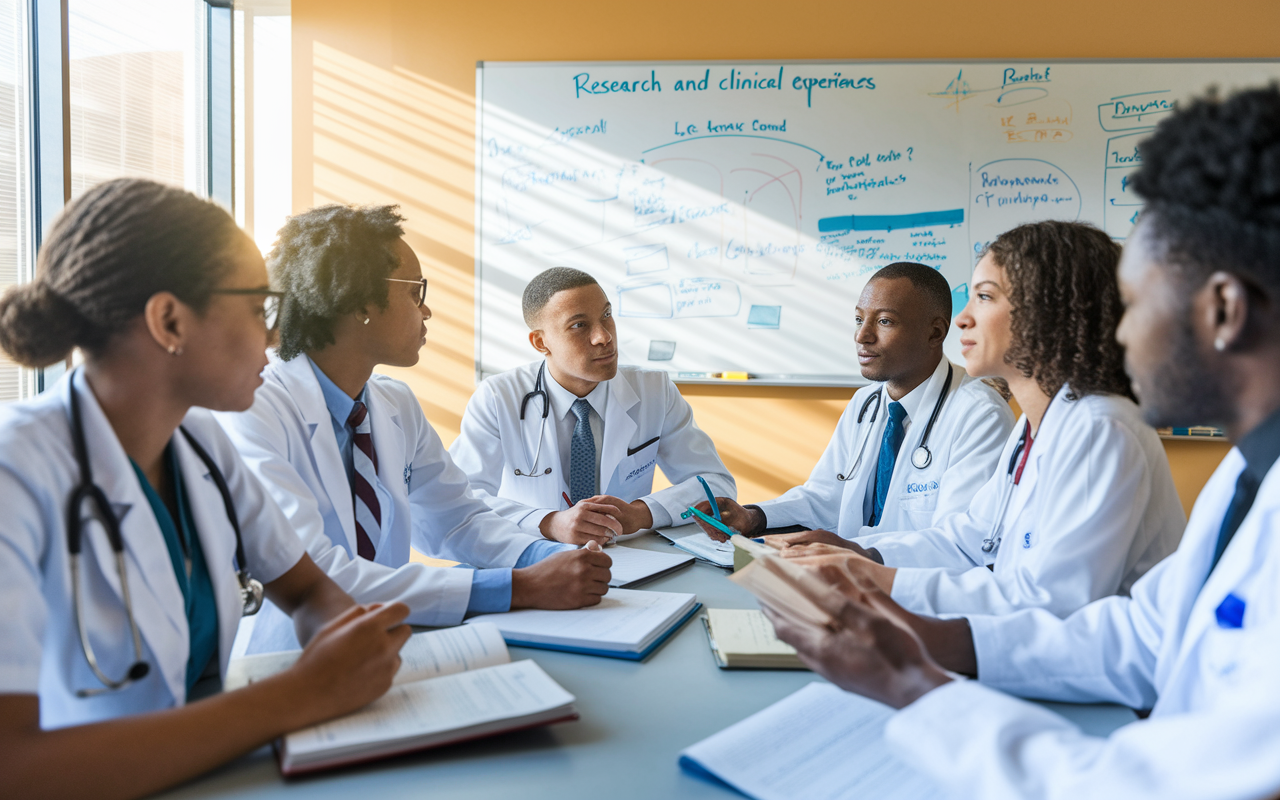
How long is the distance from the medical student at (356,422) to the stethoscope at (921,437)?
1.03 meters

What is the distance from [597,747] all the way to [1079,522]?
34.1 inches

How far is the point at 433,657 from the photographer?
1122mm

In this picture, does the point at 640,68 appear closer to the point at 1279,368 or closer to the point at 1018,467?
the point at 1018,467

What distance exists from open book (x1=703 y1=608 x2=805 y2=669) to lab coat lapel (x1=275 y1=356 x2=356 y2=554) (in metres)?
0.79

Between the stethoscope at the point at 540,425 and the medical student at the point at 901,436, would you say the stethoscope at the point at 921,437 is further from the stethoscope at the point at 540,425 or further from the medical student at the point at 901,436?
the stethoscope at the point at 540,425

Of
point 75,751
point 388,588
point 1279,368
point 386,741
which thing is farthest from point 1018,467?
point 75,751

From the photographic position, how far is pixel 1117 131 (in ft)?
10.6

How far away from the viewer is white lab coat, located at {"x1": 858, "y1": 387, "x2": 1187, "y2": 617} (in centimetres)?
132

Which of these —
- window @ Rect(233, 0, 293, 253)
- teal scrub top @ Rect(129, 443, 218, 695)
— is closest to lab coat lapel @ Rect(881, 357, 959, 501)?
teal scrub top @ Rect(129, 443, 218, 695)

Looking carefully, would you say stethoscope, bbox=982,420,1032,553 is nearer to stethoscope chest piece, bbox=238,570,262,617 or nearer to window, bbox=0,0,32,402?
stethoscope chest piece, bbox=238,570,262,617

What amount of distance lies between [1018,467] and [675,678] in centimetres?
95

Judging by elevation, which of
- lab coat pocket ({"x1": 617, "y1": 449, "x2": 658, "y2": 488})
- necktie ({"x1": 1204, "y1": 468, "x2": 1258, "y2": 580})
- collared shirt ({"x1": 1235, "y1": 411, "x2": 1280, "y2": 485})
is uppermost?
collared shirt ({"x1": 1235, "y1": 411, "x2": 1280, "y2": 485})

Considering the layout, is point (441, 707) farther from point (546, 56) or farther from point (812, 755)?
point (546, 56)

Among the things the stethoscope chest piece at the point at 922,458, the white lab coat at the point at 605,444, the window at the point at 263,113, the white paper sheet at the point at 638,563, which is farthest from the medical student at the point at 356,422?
the window at the point at 263,113
